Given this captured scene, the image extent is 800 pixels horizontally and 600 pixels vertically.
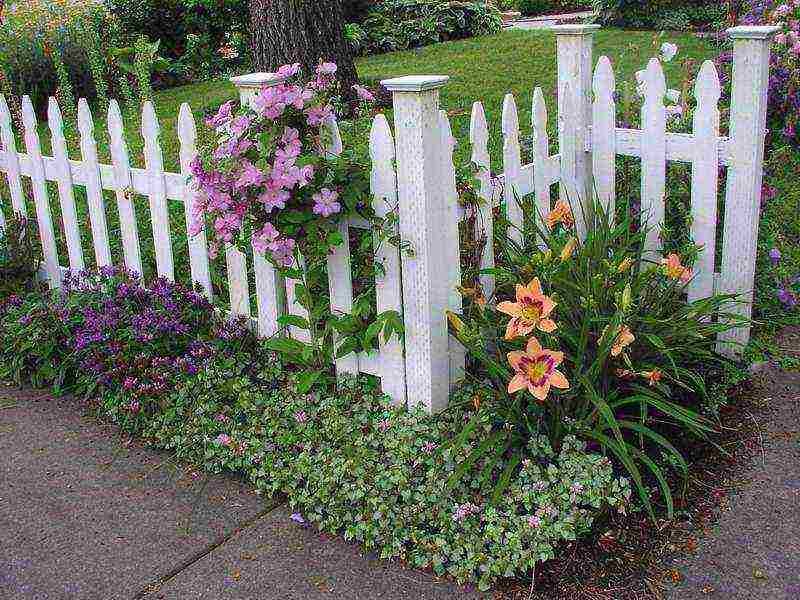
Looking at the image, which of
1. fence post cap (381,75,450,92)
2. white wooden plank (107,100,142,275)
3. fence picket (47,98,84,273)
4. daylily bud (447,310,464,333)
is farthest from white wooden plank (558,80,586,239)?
fence picket (47,98,84,273)

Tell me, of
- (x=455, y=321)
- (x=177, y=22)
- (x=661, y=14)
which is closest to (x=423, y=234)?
(x=455, y=321)

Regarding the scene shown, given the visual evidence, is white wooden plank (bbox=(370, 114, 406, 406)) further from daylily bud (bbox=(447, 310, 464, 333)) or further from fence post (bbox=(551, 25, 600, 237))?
fence post (bbox=(551, 25, 600, 237))

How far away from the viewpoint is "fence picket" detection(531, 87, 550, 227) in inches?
142

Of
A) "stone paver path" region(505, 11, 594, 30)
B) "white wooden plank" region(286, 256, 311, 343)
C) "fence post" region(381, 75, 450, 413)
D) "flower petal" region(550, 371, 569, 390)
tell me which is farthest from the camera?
"stone paver path" region(505, 11, 594, 30)

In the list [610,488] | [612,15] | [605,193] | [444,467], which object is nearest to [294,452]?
[444,467]

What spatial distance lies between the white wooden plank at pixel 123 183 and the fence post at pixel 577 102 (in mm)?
1914

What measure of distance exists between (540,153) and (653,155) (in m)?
0.46

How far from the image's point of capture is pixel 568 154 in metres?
3.85

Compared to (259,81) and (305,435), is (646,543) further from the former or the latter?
(259,81)

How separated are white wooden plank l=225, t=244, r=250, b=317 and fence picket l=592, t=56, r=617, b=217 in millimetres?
1509

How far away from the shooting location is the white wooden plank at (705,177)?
11.1 ft

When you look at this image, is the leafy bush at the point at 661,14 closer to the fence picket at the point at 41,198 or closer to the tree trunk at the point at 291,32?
the tree trunk at the point at 291,32

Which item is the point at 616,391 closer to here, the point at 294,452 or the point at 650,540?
the point at 650,540

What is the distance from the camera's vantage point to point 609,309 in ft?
10.6
